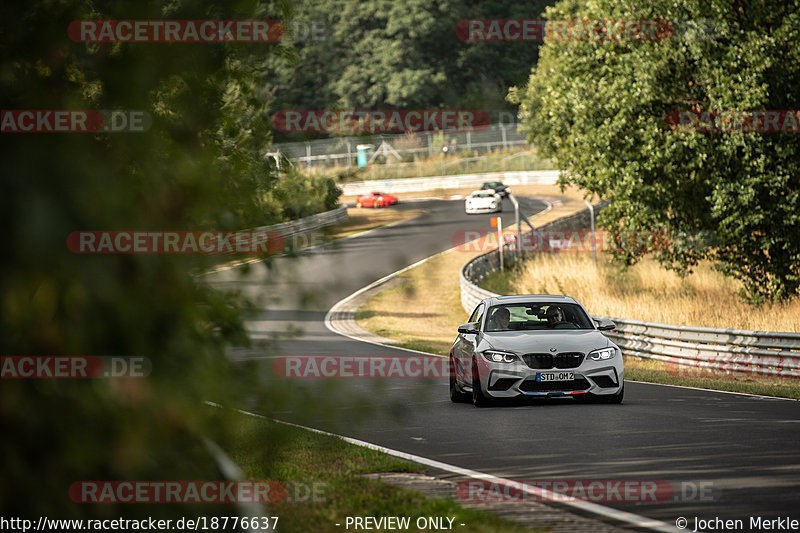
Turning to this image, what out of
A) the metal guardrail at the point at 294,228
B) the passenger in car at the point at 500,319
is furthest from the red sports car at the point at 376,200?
the metal guardrail at the point at 294,228

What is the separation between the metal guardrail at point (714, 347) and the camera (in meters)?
19.9

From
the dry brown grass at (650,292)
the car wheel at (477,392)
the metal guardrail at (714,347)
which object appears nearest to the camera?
the car wheel at (477,392)

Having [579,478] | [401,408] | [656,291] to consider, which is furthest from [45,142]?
[656,291]

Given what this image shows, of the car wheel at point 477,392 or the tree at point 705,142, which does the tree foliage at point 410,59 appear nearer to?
the tree at point 705,142

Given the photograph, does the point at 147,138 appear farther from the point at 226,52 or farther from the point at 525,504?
the point at 525,504

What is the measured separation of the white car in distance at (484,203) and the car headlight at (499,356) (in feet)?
166

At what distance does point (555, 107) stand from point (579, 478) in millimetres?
27708

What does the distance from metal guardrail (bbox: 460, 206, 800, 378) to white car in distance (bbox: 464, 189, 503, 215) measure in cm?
3960

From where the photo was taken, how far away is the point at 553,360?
14125 mm

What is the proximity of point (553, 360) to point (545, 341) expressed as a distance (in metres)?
0.33

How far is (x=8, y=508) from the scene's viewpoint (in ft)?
11.7

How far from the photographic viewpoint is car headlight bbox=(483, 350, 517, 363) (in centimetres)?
1420

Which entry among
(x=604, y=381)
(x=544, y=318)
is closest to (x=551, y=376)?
(x=604, y=381)

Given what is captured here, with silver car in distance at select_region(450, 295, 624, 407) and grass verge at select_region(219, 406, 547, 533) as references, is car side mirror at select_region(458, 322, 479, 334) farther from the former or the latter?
grass verge at select_region(219, 406, 547, 533)
